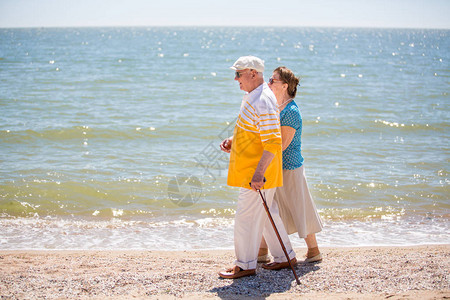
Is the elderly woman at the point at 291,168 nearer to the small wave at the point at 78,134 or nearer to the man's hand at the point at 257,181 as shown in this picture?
the man's hand at the point at 257,181

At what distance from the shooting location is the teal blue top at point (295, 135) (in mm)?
4246

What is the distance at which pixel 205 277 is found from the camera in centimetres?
419

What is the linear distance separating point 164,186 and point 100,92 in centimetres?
1245

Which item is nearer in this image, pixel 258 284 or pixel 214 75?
pixel 258 284

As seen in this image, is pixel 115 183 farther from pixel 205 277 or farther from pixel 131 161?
pixel 205 277

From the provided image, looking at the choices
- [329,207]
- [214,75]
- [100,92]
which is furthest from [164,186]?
[214,75]

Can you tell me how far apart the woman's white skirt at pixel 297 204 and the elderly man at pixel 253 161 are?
0.88 feet

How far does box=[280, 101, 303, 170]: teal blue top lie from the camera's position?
4246mm

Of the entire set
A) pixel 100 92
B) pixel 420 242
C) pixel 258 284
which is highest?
pixel 100 92

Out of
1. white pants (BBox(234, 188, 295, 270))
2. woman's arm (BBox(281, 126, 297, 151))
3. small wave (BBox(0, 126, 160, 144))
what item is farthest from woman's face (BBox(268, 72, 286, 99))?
small wave (BBox(0, 126, 160, 144))

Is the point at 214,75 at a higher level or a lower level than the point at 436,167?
higher

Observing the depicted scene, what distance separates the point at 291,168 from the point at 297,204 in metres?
0.34

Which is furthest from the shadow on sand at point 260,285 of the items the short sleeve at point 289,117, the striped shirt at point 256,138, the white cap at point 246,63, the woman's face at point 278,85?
the white cap at point 246,63

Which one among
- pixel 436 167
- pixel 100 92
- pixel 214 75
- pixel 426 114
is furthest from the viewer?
pixel 214 75
